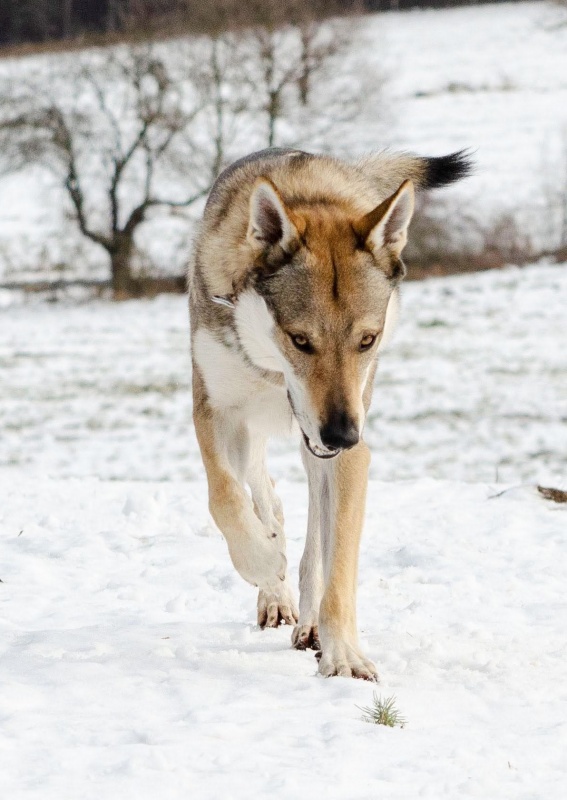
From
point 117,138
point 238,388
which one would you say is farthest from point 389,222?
point 117,138

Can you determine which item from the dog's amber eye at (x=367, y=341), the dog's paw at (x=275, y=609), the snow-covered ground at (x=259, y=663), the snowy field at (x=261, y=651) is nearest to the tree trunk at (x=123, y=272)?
the snowy field at (x=261, y=651)

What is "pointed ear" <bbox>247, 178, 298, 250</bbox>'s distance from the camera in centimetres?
365

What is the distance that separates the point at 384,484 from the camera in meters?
7.30

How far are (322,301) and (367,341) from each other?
0.66ft

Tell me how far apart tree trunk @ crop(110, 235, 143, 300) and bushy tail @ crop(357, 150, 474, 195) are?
19166 mm

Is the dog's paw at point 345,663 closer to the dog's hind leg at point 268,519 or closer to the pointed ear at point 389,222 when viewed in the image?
the dog's hind leg at point 268,519

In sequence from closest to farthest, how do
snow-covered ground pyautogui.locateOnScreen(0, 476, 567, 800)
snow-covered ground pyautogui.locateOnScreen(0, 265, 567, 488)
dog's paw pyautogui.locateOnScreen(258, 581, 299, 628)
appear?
snow-covered ground pyautogui.locateOnScreen(0, 476, 567, 800)
dog's paw pyautogui.locateOnScreen(258, 581, 299, 628)
snow-covered ground pyautogui.locateOnScreen(0, 265, 567, 488)

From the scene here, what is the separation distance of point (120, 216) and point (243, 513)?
73.6ft

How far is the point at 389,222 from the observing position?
3834mm

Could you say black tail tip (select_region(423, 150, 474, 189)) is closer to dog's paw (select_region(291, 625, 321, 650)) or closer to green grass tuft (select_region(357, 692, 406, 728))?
dog's paw (select_region(291, 625, 321, 650))

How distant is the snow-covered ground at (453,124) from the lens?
24600 mm

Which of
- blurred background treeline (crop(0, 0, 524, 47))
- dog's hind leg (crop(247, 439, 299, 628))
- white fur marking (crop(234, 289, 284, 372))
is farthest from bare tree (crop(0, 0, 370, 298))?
white fur marking (crop(234, 289, 284, 372))

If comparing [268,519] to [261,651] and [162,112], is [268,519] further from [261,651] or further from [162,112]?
[162,112]

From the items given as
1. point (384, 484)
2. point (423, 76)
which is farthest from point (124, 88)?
point (384, 484)
